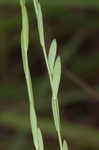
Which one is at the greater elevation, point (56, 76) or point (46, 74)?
point (56, 76)

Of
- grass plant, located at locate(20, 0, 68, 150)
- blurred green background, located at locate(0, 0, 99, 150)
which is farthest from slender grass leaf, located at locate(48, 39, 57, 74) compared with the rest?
blurred green background, located at locate(0, 0, 99, 150)

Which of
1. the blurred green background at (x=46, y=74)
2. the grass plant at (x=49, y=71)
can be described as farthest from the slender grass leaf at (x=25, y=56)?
the blurred green background at (x=46, y=74)

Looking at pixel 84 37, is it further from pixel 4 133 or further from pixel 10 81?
pixel 4 133

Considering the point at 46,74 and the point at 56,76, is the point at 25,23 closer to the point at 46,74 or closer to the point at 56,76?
the point at 56,76

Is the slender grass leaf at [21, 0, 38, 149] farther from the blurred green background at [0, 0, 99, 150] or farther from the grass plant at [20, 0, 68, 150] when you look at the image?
the blurred green background at [0, 0, 99, 150]

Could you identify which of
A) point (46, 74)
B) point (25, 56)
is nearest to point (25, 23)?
point (25, 56)

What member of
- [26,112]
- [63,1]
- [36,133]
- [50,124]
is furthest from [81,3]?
[36,133]

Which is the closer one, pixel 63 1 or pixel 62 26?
pixel 63 1

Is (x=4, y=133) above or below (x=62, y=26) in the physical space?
below
